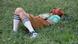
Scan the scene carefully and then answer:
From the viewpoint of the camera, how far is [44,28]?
6367 millimetres

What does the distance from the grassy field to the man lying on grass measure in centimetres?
11

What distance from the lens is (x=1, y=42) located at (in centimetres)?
587

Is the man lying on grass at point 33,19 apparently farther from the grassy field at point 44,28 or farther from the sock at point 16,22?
the grassy field at point 44,28

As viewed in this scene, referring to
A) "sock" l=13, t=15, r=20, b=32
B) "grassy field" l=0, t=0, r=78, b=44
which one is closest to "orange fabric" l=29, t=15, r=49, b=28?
"grassy field" l=0, t=0, r=78, b=44

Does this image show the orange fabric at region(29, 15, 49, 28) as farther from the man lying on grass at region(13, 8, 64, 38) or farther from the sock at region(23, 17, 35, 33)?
the sock at region(23, 17, 35, 33)

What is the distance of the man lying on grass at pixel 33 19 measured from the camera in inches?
238

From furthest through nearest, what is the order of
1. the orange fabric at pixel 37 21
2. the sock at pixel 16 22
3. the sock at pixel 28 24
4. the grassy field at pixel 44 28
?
the orange fabric at pixel 37 21 → the sock at pixel 16 22 → the sock at pixel 28 24 → the grassy field at pixel 44 28

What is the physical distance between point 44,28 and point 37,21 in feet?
0.65

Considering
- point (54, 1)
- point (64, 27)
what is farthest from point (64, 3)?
point (64, 27)

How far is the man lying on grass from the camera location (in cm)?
605

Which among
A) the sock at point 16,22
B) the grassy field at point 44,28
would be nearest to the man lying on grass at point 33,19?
the sock at point 16,22

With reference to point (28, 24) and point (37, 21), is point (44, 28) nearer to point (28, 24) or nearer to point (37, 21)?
point (37, 21)

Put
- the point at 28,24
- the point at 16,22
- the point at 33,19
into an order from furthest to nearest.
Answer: the point at 33,19 < the point at 16,22 < the point at 28,24

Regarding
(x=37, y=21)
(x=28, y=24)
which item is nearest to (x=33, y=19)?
(x=37, y=21)
